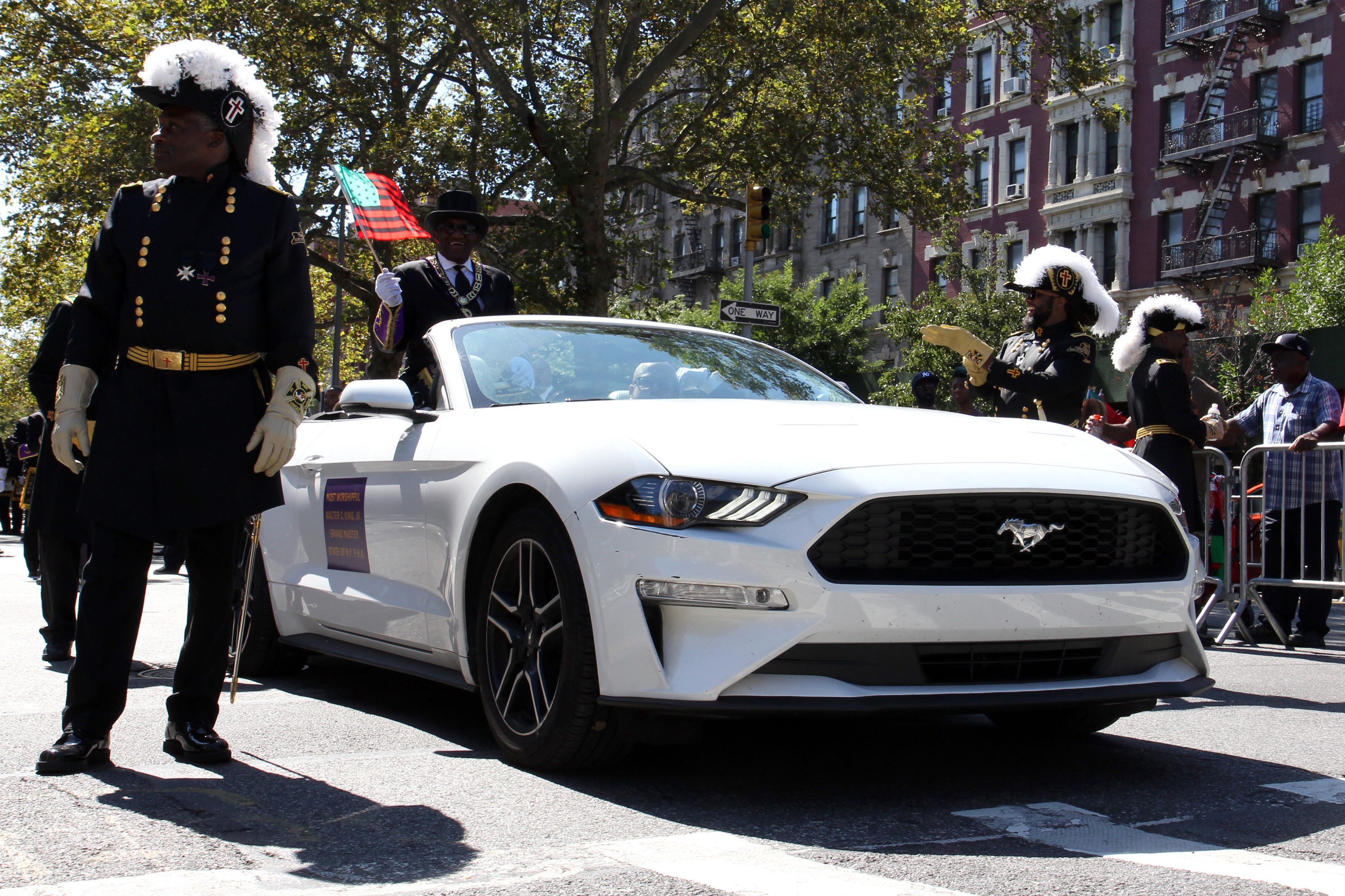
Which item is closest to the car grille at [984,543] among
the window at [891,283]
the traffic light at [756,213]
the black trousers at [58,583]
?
the black trousers at [58,583]

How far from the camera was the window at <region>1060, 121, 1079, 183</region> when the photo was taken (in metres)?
42.7

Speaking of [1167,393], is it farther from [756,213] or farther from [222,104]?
[756,213]

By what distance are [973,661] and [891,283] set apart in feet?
155

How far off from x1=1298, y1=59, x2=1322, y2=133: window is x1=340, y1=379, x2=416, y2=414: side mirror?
121 feet

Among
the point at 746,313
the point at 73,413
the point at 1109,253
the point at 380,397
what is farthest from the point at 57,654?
the point at 1109,253

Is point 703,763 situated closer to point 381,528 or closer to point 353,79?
point 381,528

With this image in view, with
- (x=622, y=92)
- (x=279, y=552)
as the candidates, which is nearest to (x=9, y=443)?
(x=622, y=92)

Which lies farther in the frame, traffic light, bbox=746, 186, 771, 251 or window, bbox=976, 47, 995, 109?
window, bbox=976, 47, 995, 109

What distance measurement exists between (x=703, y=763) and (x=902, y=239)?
153ft

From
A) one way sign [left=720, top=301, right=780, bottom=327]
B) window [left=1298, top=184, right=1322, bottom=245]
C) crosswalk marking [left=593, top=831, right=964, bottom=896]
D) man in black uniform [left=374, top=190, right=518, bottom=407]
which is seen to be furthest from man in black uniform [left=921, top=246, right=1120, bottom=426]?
window [left=1298, top=184, right=1322, bottom=245]

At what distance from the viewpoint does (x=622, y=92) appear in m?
22.9

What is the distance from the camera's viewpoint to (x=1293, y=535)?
8.87 m

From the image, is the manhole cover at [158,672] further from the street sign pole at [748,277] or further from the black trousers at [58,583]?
the street sign pole at [748,277]

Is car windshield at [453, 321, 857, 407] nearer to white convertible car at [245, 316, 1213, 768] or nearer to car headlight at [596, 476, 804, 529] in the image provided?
white convertible car at [245, 316, 1213, 768]
